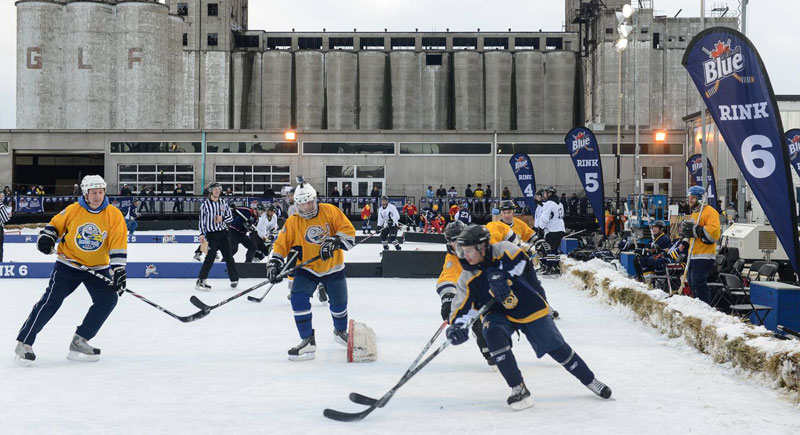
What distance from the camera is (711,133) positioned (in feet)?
114

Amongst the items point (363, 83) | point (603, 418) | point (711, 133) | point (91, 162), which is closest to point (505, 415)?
point (603, 418)

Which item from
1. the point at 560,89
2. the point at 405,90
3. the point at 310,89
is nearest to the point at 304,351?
the point at 405,90

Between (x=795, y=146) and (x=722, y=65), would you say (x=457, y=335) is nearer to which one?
(x=722, y=65)

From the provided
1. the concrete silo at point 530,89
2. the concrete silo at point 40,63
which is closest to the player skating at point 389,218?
the concrete silo at point 530,89

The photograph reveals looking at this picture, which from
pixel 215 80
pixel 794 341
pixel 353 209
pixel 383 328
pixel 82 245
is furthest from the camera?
pixel 215 80

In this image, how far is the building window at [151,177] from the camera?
4028 centimetres

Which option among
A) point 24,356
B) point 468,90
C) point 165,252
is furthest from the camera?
point 468,90

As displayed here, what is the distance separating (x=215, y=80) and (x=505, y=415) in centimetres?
5144

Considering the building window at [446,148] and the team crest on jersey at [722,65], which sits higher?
the building window at [446,148]

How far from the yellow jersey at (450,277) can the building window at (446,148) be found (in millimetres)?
34094

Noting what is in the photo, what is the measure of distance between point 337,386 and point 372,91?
1938 inches

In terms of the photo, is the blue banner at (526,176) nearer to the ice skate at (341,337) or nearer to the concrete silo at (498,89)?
the ice skate at (341,337)

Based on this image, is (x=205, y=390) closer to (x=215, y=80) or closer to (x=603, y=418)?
(x=603, y=418)

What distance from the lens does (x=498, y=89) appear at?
53.9 metres
